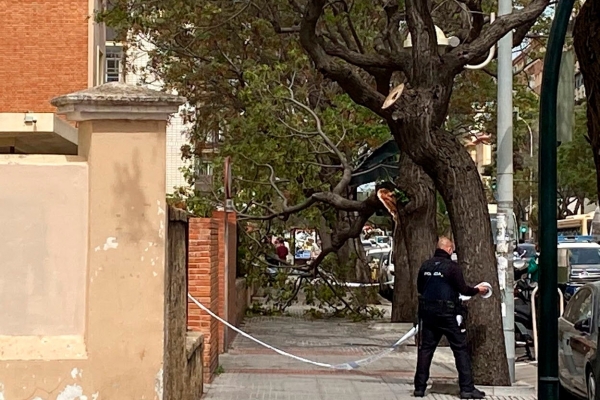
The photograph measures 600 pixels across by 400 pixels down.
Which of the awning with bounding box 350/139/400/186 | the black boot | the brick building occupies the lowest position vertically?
the black boot

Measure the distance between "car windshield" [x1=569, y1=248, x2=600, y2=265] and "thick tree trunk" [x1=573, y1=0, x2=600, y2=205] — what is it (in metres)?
23.2

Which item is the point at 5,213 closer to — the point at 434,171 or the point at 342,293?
the point at 434,171

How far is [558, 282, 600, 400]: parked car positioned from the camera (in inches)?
440

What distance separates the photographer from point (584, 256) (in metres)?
29.7

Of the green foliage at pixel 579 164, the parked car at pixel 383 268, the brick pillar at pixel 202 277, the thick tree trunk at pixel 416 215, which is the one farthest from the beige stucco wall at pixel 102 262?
the green foliage at pixel 579 164

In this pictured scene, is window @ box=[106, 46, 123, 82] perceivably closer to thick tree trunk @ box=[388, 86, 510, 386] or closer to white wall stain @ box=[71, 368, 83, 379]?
thick tree trunk @ box=[388, 86, 510, 386]

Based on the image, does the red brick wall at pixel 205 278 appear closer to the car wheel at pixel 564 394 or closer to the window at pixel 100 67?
the car wheel at pixel 564 394

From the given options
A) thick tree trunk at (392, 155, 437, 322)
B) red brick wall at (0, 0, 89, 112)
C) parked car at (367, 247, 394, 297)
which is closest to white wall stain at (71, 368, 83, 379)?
thick tree trunk at (392, 155, 437, 322)

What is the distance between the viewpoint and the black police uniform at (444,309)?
11984mm

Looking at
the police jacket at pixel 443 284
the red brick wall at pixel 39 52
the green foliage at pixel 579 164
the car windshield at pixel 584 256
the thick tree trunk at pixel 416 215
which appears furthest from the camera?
the green foliage at pixel 579 164

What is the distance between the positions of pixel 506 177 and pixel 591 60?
7.20 metres

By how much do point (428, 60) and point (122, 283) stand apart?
657cm

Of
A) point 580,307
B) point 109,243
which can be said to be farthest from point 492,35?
point 109,243

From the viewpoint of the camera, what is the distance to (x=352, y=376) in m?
14.3
